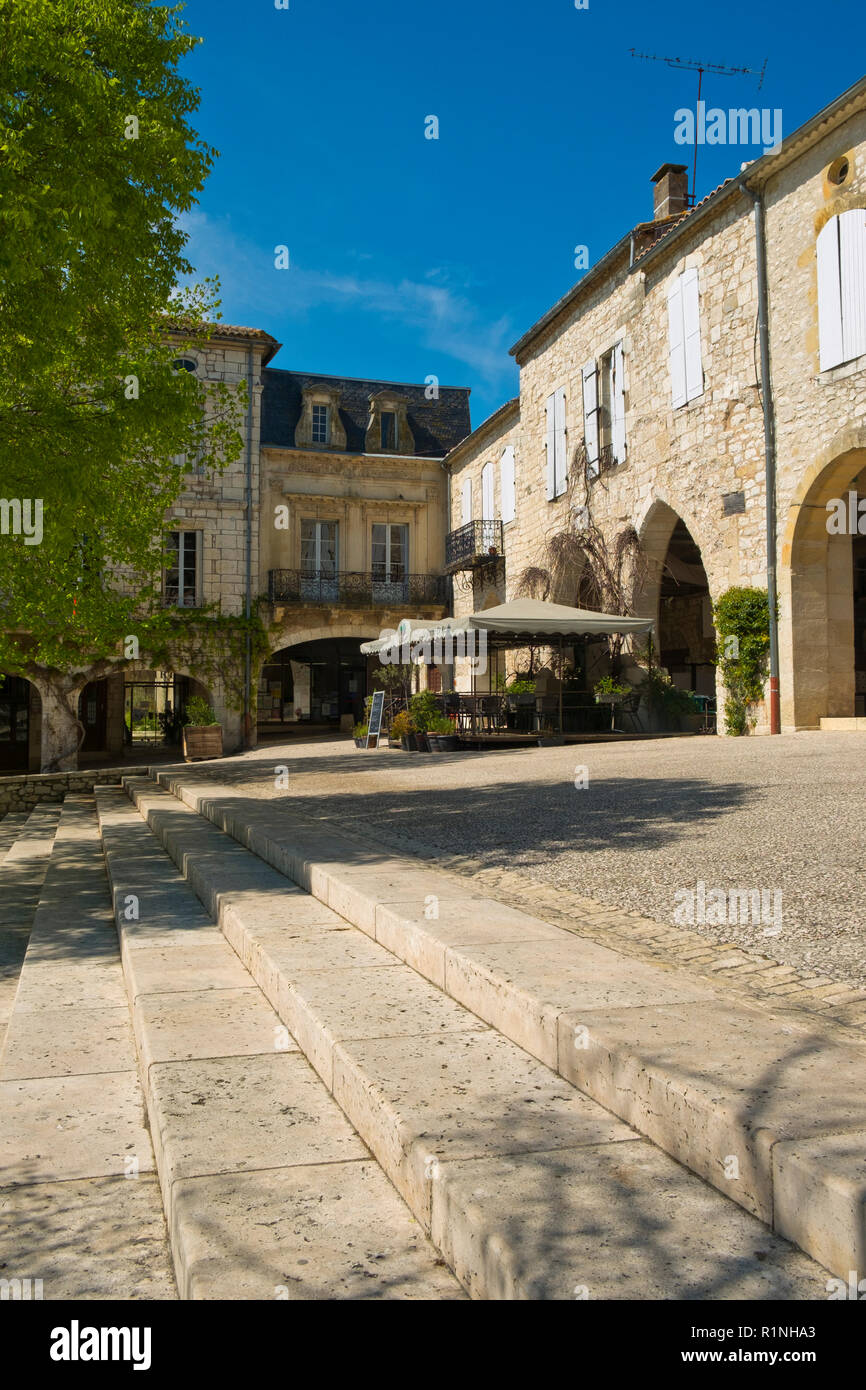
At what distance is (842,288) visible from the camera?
434 inches

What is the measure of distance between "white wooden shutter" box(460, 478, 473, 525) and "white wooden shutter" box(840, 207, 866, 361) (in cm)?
1273

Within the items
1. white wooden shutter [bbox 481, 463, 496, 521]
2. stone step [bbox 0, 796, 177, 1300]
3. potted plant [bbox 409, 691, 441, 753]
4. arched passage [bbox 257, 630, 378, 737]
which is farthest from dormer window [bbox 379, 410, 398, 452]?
stone step [bbox 0, 796, 177, 1300]

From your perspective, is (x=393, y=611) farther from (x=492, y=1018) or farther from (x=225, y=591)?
(x=492, y=1018)

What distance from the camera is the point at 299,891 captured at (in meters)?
4.66

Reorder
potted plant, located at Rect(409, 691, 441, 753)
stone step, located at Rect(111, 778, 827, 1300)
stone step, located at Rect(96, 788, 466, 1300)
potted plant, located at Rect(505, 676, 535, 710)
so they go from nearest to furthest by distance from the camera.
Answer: stone step, located at Rect(111, 778, 827, 1300)
stone step, located at Rect(96, 788, 466, 1300)
potted plant, located at Rect(409, 691, 441, 753)
potted plant, located at Rect(505, 676, 535, 710)

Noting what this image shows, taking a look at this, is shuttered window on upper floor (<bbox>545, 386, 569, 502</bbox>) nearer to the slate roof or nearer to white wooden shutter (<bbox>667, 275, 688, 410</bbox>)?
white wooden shutter (<bbox>667, 275, 688, 410</bbox>)

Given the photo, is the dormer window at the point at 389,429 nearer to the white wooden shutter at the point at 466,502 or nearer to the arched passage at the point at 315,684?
the white wooden shutter at the point at 466,502

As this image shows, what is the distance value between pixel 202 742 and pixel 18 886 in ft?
35.4

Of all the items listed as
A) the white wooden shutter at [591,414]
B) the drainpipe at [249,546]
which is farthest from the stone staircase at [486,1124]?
the drainpipe at [249,546]

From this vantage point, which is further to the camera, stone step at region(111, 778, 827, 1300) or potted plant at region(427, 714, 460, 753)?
potted plant at region(427, 714, 460, 753)

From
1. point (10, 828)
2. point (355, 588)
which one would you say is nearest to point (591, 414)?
point (355, 588)

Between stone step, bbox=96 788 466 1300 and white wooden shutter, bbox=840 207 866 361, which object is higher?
white wooden shutter, bbox=840 207 866 361

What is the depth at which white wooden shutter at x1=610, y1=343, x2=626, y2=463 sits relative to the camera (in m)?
16.1
